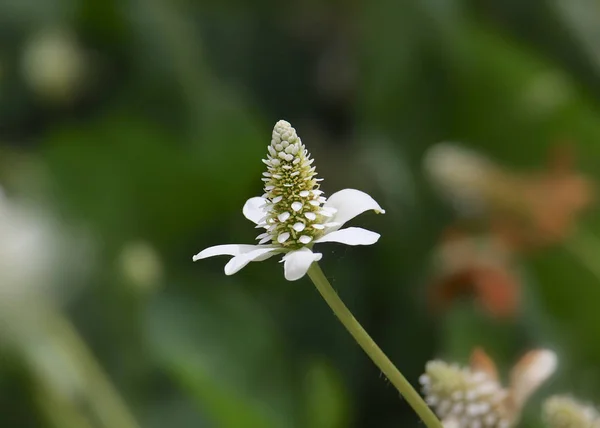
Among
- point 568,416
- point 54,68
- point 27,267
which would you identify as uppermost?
point 54,68

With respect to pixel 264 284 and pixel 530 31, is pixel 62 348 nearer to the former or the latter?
pixel 264 284

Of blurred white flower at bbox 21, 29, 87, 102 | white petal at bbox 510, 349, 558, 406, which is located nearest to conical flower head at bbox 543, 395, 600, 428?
white petal at bbox 510, 349, 558, 406

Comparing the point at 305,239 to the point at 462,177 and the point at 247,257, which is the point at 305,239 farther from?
the point at 462,177

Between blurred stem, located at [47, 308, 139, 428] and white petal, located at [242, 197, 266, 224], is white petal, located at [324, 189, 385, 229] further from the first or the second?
blurred stem, located at [47, 308, 139, 428]

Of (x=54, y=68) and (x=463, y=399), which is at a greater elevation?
(x=54, y=68)

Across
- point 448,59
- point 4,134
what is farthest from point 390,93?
point 4,134

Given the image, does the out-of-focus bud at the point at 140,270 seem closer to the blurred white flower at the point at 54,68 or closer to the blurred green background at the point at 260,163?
the blurred green background at the point at 260,163

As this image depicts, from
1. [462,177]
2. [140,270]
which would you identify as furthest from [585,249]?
[140,270]
